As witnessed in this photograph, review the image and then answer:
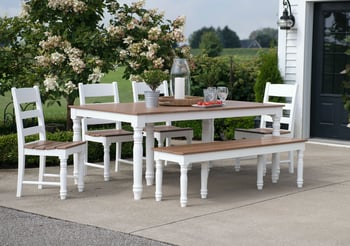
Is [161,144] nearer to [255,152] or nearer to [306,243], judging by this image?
[255,152]

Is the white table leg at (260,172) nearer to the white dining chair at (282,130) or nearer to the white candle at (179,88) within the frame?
the white dining chair at (282,130)

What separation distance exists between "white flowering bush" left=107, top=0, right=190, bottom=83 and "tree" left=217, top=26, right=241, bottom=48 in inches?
834

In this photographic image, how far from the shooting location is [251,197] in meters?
7.58

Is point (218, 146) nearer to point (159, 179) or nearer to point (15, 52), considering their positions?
point (159, 179)

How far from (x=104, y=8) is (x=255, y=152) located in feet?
14.6

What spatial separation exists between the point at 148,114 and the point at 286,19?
5240 millimetres

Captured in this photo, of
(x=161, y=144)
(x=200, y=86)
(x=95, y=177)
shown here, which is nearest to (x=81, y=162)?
(x=95, y=177)

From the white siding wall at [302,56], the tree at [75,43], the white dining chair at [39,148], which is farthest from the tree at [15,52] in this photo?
the white siding wall at [302,56]

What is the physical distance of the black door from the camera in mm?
11623

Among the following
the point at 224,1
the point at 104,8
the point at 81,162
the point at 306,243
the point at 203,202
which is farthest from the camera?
the point at 224,1

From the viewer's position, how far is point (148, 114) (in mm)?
7309

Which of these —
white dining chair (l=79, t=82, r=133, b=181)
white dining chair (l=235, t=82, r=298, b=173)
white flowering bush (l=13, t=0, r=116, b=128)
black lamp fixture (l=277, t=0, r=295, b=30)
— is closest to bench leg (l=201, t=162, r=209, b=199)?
white dining chair (l=79, t=82, r=133, b=181)

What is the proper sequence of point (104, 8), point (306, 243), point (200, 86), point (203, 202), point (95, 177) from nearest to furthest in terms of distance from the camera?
point (306, 243)
point (203, 202)
point (95, 177)
point (104, 8)
point (200, 86)

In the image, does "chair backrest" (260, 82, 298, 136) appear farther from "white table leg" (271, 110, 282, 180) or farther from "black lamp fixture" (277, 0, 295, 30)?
"black lamp fixture" (277, 0, 295, 30)
